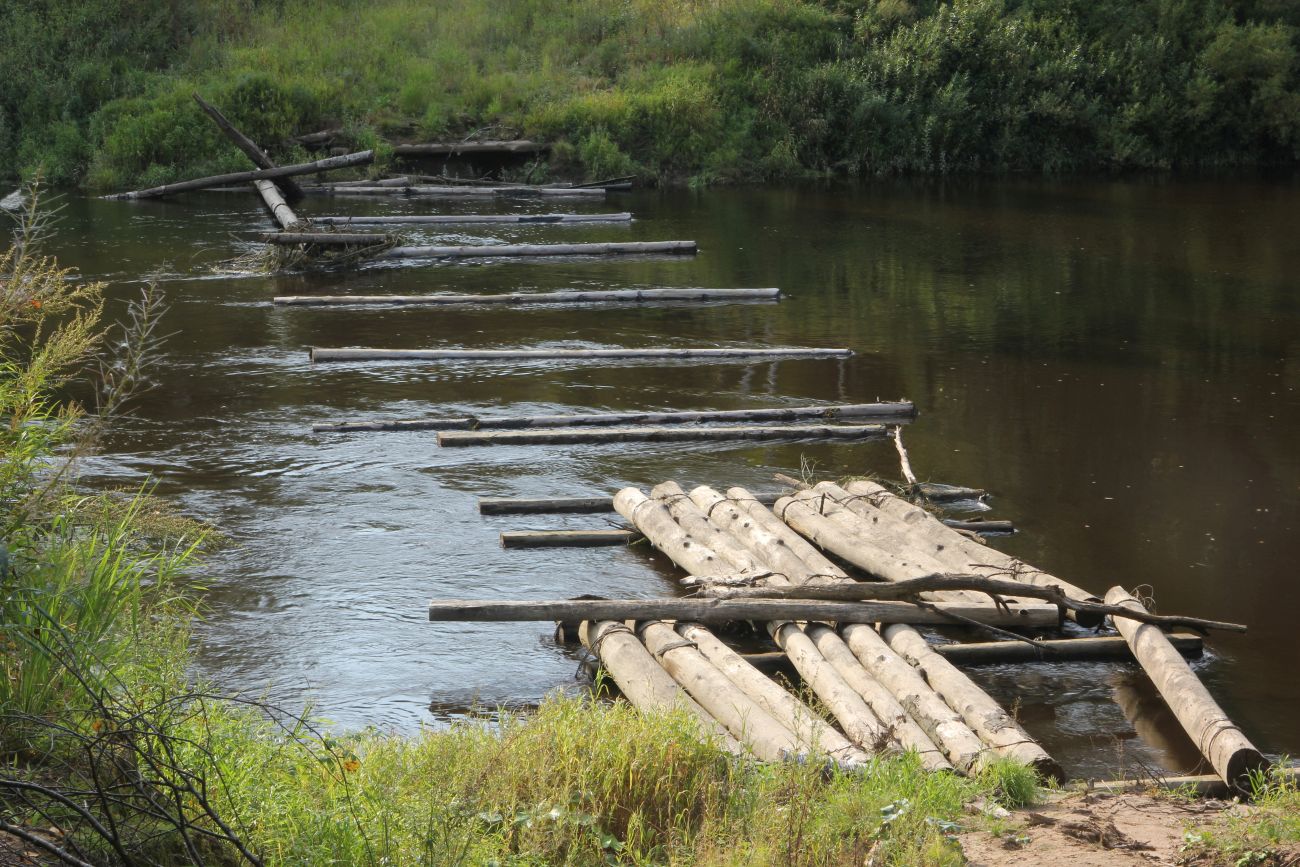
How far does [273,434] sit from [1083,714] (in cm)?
798

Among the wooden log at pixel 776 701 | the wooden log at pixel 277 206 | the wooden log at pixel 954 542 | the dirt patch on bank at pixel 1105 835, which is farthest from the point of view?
the wooden log at pixel 277 206

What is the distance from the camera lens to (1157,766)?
7195 mm

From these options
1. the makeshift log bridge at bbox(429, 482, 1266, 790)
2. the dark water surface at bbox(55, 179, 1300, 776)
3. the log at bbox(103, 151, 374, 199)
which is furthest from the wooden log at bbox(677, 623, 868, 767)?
the log at bbox(103, 151, 374, 199)

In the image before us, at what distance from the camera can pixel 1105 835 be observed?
5.81 metres

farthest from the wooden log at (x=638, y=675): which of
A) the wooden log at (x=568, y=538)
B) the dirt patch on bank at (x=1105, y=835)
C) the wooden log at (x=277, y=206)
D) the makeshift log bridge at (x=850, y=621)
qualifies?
the wooden log at (x=277, y=206)

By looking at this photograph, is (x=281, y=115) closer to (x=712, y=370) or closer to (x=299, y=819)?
(x=712, y=370)

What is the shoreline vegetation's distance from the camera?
3123 cm

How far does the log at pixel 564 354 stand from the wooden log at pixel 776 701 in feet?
25.7

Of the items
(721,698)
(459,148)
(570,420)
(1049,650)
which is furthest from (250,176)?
(721,698)

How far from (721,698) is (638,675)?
0.59 metres

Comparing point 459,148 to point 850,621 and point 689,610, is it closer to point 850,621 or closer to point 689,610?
point 689,610

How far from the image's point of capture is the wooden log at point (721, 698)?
21.1ft

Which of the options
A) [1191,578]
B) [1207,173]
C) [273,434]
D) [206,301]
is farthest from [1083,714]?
[1207,173]

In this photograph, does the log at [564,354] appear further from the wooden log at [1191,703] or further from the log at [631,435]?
the wooden log at [1191,703]
